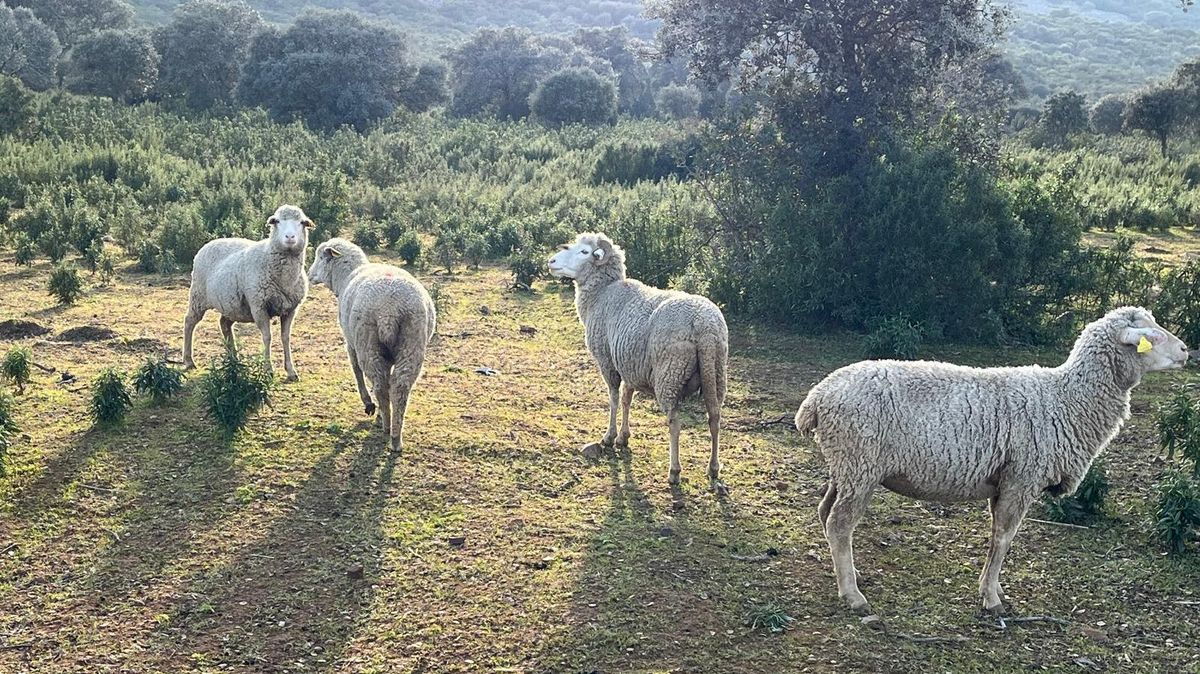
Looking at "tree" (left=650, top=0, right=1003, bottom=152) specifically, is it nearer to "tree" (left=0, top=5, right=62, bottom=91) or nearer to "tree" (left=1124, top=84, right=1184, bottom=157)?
"tree" (left=1124, top=84, right=1184, bottom=157)

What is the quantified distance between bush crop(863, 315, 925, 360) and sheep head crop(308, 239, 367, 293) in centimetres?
620

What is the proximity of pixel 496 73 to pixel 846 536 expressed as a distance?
49.6m

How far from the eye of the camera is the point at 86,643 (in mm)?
5375

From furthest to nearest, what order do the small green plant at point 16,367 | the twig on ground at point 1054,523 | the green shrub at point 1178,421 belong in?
the small green plant at point 16,367, the green shrub at point 1178,421, the twig on ground at point 1054,523

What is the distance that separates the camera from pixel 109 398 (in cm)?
826

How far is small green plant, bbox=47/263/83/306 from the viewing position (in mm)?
13594

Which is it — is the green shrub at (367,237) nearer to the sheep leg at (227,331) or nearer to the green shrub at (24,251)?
the green shrub at (24,251)

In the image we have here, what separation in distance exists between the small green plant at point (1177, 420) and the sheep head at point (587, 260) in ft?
15.1

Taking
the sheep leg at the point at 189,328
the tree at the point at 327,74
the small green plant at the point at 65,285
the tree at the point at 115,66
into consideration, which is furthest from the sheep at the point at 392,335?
the tree at the point at 115,66

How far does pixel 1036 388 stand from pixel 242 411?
6.21 m

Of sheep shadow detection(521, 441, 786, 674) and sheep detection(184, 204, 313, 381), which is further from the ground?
sheep detection(184, 204, 313, 381)

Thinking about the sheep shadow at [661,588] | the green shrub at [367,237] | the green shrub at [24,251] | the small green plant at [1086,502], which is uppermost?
the small green plant at [1086,502]

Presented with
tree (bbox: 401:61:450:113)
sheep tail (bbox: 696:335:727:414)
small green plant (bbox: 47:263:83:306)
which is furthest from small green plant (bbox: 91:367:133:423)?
tree (bbox: 401:61:450:113)

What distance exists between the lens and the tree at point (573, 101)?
147ft
